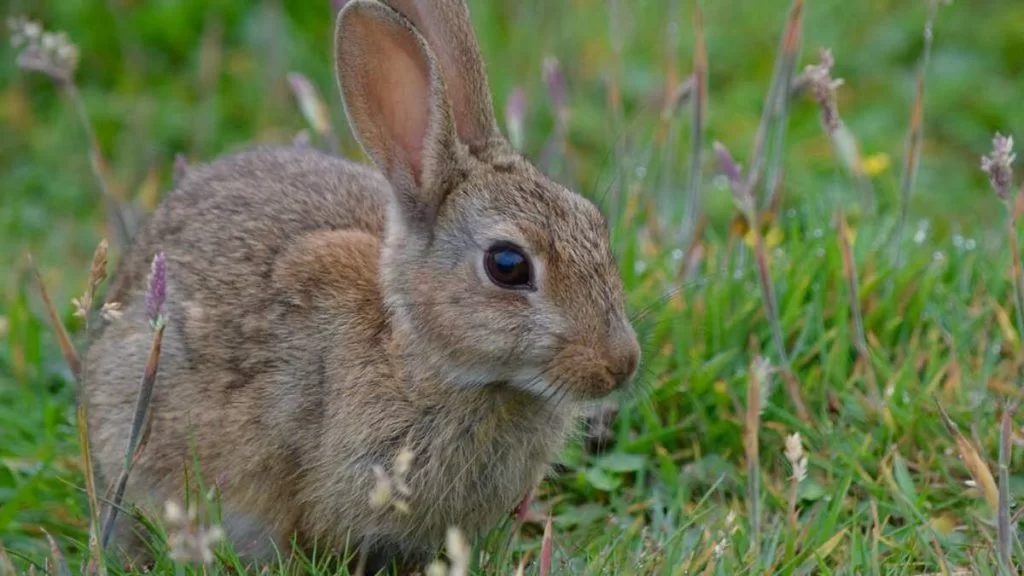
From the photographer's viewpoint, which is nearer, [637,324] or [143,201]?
[637,324]

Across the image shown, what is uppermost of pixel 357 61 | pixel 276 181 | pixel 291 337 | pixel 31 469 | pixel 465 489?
pixel 357 61

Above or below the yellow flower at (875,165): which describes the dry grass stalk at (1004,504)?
below

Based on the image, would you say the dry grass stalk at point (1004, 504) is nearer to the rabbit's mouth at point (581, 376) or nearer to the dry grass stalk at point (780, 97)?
the rabbit's mouth at point (581, 376)

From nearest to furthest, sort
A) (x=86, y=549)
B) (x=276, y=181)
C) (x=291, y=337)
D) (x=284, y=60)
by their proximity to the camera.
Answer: (x=86, y=549)
(x=291, y=337)
(x=276, y=181)
(x=284, y=60)

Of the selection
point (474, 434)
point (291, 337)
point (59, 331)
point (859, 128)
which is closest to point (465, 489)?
point (474, 434)

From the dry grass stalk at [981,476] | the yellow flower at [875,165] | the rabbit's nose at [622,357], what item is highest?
the yellow flower at [875,165]

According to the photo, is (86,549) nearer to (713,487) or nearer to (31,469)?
(31,469)

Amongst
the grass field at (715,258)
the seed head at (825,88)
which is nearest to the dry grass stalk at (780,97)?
Result: the grass field at (715,258)
